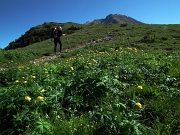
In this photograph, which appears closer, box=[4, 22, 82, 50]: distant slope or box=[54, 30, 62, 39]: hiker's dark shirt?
box=[54, 30, 62, 39]: hiker's dark shirt

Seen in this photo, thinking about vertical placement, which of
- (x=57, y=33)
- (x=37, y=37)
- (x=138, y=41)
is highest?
(x=37, y=37)

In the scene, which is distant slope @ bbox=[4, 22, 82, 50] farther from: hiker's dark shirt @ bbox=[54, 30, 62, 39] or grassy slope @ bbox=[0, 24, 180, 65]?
hiker's dark shirt @ bbox=[54, 30, 62, 39]

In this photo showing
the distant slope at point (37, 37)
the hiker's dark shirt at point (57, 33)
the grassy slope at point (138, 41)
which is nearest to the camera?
the grassy slope at point (138, 41)

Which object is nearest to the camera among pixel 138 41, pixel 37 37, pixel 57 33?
pixel 57 33

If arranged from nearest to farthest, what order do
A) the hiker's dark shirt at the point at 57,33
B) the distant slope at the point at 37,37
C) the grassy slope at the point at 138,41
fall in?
the grassy slope at the point at 138,41 < the hiker's dark shirt at the point at 57,33 < the distant slope at the point at 37,37

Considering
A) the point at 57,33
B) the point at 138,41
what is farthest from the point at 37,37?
the point at 138,41

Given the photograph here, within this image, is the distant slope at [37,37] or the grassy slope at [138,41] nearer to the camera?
the grassy slope at [138,41]

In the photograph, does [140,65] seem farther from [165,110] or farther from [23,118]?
[23,118]

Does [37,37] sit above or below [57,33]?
above

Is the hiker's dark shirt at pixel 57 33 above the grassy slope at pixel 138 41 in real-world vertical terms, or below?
above

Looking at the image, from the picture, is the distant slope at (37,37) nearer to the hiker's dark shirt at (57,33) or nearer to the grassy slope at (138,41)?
the grassy slope at (138,41)

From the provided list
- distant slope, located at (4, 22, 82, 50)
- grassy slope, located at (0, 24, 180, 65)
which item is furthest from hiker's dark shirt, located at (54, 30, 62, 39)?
distant slope, located at (4, 22, 82, 50)

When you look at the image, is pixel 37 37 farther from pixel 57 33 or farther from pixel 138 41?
pixel 138 41

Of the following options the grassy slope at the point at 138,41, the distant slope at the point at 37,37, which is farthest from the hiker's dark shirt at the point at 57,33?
the distant slope at the point at 37,37
